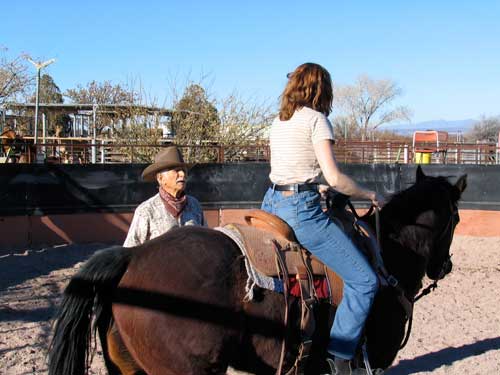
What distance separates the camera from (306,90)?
2988mm

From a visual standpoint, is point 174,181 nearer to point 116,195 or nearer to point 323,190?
point 323,190

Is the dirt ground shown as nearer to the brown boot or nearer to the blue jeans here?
the brown boot

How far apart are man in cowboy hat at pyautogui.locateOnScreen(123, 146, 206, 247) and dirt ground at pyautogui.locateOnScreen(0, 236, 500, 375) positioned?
3.94ft

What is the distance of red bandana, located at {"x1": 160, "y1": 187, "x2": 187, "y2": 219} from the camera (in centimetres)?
390

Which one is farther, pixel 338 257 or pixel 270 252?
pixel 338 257

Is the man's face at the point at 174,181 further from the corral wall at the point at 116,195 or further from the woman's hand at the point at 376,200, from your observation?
the corral wall at the point at 116,195

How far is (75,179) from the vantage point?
31.4ft

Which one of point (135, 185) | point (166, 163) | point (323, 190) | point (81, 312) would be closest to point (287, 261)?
point (323, 190)

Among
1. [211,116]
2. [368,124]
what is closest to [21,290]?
[211,116]

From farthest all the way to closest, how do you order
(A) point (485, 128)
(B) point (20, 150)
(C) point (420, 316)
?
1. (A) point (485, 128)
2. (B) point (20, 150)
3. (C) point (420, 316)

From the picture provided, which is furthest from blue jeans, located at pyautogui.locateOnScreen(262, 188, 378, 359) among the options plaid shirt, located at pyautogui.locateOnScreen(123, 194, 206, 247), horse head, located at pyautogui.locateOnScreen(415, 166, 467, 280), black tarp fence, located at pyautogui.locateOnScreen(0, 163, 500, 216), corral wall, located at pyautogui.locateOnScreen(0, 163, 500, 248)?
black tarp fence, located at pyautogui.locateOnScreen(0, 163, 500, 216)

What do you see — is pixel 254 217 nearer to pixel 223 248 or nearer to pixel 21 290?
pixel 223 248

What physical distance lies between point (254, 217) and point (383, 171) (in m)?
8.41

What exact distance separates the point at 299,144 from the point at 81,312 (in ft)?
4.70
